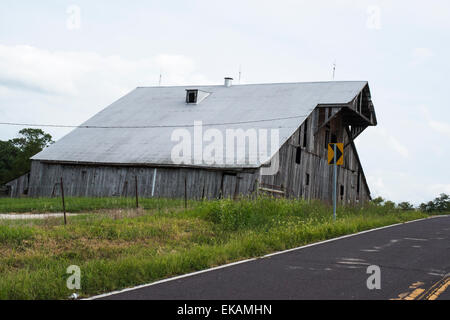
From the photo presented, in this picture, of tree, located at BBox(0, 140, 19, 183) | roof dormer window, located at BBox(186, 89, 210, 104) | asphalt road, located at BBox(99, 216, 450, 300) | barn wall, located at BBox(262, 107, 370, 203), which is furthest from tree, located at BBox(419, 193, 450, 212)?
tree, located at BBox(0, 140, 19, 183)

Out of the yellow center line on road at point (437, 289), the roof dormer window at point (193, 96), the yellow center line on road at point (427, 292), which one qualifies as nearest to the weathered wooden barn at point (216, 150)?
the roof dormer window at point (193, 96)

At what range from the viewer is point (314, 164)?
1252 inches

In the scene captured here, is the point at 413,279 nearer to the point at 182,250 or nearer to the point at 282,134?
the point at 182,250

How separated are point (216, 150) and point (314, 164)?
7.34 metres

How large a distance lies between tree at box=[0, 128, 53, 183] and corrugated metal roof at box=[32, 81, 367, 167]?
24978mm

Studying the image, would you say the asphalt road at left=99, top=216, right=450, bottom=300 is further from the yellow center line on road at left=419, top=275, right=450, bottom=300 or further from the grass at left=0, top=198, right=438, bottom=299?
the grass at left=0, top=198, right=438, bottom=299

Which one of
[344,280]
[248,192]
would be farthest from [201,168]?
[344,280]

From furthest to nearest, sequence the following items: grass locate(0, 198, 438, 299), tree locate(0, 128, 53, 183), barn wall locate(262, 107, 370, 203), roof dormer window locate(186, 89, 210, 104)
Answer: tree locate(0, 128, 53, 183)
roof dormer window locate(186, 89, 210, 104)
barn wall locate(262, 107, 370, 203)
grass locate(0, 198, 438, 299)

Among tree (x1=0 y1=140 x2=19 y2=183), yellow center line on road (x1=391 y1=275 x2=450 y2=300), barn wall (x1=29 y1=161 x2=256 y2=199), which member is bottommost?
yellow center line on road (x1=391 y1=275 x2=450 y2=300)

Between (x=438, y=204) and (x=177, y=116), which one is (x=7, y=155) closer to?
(x=177, y=116)

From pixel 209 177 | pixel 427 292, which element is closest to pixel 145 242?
pixel 427 292

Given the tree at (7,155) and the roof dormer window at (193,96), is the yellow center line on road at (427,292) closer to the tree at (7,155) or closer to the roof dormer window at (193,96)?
the roof dormer window at (193,96)

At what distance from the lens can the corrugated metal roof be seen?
2947cm
